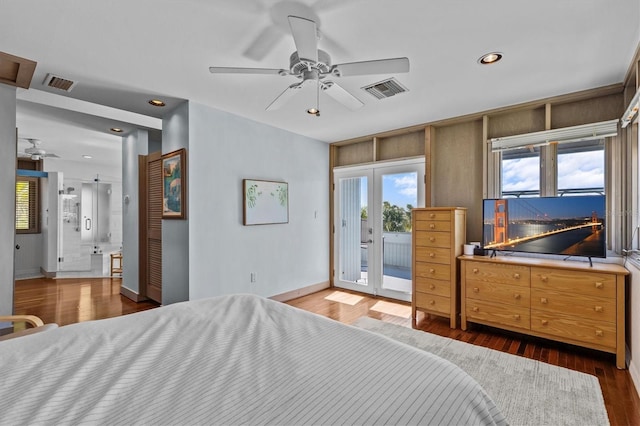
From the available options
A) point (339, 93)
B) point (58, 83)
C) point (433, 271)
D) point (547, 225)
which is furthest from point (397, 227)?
point (58, 83)

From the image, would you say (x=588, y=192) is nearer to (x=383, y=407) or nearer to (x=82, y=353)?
(x=383, y=407)

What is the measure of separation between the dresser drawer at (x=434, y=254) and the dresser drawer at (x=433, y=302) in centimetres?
42

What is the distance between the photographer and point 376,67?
1.99 m

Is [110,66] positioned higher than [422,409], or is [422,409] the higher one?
[110,66]

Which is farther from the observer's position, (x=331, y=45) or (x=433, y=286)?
(x=433, y=286)

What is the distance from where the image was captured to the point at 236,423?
2.64 feet

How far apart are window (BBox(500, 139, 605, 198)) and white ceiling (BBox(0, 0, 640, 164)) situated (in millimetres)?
588

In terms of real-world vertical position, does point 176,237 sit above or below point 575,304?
above

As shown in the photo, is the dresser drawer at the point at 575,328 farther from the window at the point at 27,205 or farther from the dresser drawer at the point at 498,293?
the window at the point at 27,205

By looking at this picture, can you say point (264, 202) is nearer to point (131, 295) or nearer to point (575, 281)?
point (131, 295)

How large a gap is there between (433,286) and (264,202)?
238 centimetres

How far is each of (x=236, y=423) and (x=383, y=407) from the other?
0.41m

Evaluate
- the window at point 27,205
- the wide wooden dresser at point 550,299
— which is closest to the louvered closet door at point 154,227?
the window at point 27,205

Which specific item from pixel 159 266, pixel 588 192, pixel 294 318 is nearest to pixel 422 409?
pixel 294 318
